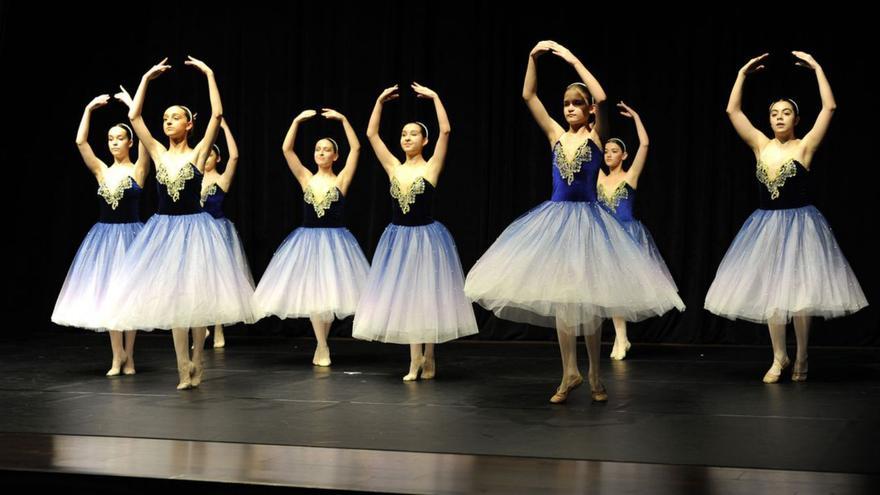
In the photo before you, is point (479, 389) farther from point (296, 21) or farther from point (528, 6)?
point (296, 21)

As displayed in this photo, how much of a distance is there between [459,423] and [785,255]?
197cm

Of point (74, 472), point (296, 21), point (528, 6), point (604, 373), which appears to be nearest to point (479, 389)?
point (604, 373)

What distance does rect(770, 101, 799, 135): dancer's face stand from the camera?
16.7ft

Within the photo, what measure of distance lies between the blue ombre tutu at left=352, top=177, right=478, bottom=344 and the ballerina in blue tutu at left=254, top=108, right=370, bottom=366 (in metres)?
0.63

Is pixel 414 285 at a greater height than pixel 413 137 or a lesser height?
lesser

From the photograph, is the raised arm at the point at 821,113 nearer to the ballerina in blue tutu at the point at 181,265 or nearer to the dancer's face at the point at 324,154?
the dancer's face at the point at 324,154

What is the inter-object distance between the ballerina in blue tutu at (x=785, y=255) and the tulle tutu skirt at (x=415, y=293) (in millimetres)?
1265

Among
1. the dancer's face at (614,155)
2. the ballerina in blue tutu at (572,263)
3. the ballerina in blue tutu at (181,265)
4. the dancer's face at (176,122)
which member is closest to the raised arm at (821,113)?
the ballerina in blue tutu at (572,263)

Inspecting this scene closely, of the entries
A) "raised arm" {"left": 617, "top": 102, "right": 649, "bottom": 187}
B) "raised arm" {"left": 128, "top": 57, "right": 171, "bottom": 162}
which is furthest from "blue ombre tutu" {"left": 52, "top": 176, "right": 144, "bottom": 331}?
"raised arm" {"left": 617, "top": 102, "right": 649, "bottom": 187}

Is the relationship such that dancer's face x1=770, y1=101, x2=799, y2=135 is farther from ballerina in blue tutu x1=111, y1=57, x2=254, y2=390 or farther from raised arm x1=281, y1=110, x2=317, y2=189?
ballerina in blue tutu x1=111, y1=57, x2=254, y2=390

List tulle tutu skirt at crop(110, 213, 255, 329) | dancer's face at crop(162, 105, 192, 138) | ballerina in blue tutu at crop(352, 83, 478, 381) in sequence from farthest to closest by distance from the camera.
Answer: ballerina in blue tutu at crop(352, 83, 478, 381) → dancer's face at crop(162, 105, 192, 138) → tulle tutu skirt at crop(110, 213, 255, 329)

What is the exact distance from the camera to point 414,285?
522 centimetres

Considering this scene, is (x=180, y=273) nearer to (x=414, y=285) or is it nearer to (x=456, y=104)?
(x=414, y=285)

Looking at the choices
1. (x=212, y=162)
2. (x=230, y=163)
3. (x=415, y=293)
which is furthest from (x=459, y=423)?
(x=212, y=162)
